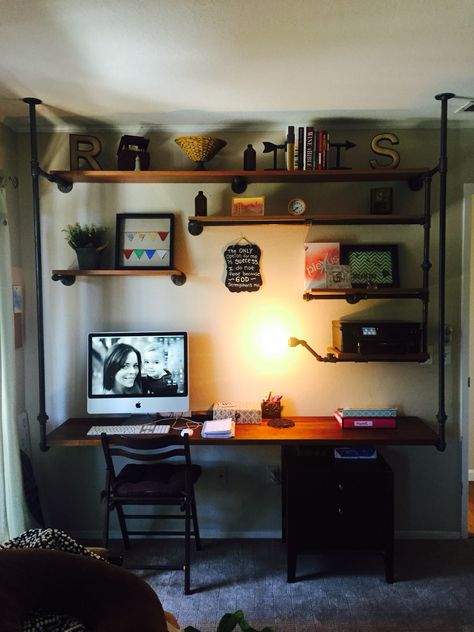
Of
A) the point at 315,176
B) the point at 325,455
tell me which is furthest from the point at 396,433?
the point at 315,176

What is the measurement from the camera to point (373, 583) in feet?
8.30

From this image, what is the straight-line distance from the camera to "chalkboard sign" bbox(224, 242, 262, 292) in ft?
9.35

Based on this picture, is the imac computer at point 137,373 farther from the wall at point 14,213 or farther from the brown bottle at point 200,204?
the brown bottle at point 200,204

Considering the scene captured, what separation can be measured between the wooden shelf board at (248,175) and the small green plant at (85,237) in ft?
0.94

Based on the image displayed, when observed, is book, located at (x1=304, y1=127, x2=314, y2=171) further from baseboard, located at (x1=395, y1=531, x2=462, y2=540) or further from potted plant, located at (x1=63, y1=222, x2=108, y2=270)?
baseboard, located at (x1=395, y1=531, x2=462, y2=540)

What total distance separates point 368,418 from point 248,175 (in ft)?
5.00

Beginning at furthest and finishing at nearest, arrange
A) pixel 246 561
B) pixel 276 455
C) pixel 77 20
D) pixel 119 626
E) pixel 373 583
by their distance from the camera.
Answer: pixel 276 455 → pixel 246 561 → pixel 373 583 → pixel 77 20 → pixel 119 626

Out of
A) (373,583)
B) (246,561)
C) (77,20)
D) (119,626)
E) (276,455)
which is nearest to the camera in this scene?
(119,626)

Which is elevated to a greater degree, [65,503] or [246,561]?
[65,503]

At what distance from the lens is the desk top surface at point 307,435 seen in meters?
2.48

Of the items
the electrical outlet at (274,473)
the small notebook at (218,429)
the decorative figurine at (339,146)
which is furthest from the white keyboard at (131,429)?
the decorative figurine at (339,146)

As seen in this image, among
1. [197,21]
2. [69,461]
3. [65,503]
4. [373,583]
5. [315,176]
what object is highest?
[197,21]

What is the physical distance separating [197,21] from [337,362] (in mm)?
1893

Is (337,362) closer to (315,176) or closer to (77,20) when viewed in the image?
(315,176)
